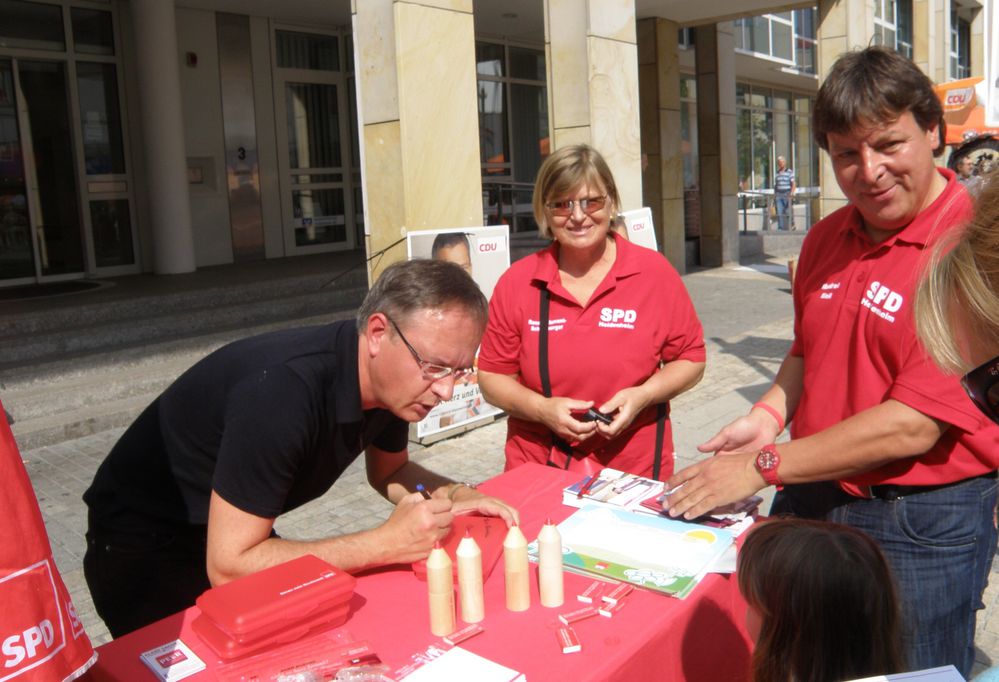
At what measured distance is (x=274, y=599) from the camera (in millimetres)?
1747

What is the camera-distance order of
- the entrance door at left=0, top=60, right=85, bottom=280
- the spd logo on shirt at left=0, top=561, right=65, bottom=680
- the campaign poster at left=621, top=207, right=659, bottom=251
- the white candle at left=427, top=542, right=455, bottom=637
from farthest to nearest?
the entrance door at left=0, top=60, right=85, bottom=280 < the campaign poster at left=621, top=207, right=659, bottom=251 < the white candle at left=427, top=542, right=455, bottom=637 < the spd logo on shirt at left=0, top=561, right=65, bottom=680

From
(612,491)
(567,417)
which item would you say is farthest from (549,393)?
(612,491)

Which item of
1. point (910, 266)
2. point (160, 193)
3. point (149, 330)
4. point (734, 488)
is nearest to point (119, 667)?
point (734, 488)

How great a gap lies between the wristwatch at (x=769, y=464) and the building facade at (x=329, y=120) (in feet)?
13.7

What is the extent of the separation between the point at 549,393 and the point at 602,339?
270 millimetres

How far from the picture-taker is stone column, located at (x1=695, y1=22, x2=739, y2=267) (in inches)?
616

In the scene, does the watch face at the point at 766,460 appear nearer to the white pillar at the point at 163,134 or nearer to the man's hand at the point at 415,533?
the man's hand at the point at 415,533

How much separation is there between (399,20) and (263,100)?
772 cm

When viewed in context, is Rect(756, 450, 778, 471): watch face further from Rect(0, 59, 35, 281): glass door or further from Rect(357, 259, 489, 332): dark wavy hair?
Rect(0, 59, 35, 281): glass door

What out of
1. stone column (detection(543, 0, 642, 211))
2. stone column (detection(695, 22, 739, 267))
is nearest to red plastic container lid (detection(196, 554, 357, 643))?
stone column (detection(543, 0, 642, 211))

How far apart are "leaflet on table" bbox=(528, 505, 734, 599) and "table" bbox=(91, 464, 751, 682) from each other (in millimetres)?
43

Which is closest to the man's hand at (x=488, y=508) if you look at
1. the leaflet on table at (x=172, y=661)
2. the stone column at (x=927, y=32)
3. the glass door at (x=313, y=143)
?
the leaflet on table at (x=172, y=661)

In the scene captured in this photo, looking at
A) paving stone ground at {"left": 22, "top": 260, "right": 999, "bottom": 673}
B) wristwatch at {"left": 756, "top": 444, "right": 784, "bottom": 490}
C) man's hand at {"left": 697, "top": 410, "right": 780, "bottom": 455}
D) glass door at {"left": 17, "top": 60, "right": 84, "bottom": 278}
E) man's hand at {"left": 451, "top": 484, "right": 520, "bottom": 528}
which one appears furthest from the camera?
glass door at {"left": 17, "top": 60, "right": 84, "bottom": 278}

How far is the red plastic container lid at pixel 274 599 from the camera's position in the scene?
5.59 feet
